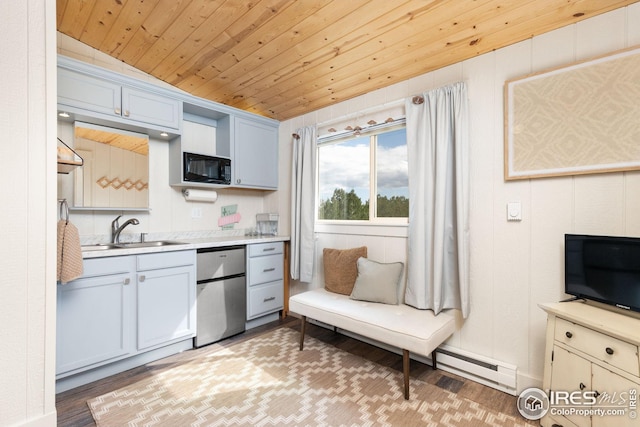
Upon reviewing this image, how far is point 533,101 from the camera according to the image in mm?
→ 1871

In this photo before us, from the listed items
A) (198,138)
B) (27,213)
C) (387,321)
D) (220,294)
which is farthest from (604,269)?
(198,138)

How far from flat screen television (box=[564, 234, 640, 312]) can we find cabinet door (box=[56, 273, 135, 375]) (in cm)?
291

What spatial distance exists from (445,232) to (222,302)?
6.75 feet

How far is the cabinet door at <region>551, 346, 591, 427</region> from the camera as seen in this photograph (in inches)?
55.7

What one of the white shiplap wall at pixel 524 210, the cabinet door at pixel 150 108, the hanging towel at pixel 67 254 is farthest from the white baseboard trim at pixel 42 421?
the white shiplap wall at pixel 524 210

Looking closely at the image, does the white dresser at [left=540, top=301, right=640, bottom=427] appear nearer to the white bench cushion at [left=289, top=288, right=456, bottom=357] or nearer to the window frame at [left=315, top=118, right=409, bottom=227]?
the white bench cushion at [left=289, top=288, right=456, bottom=357]

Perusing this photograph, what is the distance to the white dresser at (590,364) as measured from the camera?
1.26 metres

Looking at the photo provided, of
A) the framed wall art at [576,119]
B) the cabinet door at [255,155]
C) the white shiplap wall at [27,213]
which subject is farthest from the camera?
the cabinet door at [255,155]

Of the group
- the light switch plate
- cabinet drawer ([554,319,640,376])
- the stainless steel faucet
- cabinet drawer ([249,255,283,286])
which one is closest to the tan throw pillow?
cabinet drawer ([249,255,283,286])

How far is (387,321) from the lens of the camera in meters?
2.05

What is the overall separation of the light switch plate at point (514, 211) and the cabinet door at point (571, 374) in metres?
0.80

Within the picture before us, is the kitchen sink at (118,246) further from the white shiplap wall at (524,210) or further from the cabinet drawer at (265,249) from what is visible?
the white shiplap wall at (524,210)

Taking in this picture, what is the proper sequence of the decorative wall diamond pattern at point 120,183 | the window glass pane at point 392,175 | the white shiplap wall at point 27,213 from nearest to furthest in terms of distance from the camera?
the white shiplap wall at point 27,213 → the decorative wall diamond pattern at point 120,183 → the window glass pane at point 392,175

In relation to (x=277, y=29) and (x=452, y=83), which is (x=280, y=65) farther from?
(x=452, y=83)
